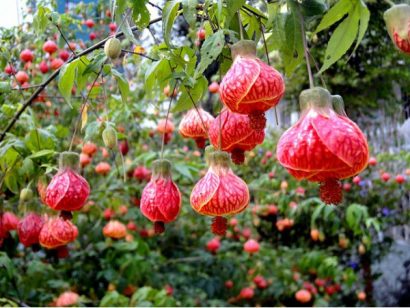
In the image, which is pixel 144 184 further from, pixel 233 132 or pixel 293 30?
pixel 293 30

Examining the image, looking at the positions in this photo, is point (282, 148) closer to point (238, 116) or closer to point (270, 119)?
point (238, 116)

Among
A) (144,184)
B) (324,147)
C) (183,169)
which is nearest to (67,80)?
(324,147)

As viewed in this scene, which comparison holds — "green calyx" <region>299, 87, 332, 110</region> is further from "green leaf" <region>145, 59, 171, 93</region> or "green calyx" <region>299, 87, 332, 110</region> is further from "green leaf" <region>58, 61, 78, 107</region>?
"green leaf" <region>58, 61, 78, 107</region>

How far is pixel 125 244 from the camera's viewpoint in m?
2.08

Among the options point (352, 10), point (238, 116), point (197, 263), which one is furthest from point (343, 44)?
point (197, 263)

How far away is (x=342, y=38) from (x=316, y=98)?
0.18 ft

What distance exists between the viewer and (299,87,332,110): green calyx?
45 cm

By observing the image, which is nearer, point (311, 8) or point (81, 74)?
point (311, 8)

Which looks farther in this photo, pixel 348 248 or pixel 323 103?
pixel 348 248

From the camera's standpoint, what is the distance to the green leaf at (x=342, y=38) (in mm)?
434

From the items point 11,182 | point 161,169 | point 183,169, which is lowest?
point 183,169

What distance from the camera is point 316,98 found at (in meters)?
0.45

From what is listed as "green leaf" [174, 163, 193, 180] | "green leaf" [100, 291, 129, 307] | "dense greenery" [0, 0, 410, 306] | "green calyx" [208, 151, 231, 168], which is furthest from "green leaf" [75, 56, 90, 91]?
"green leaf" [100, 291, 129, 307]

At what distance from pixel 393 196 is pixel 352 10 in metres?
2.95
